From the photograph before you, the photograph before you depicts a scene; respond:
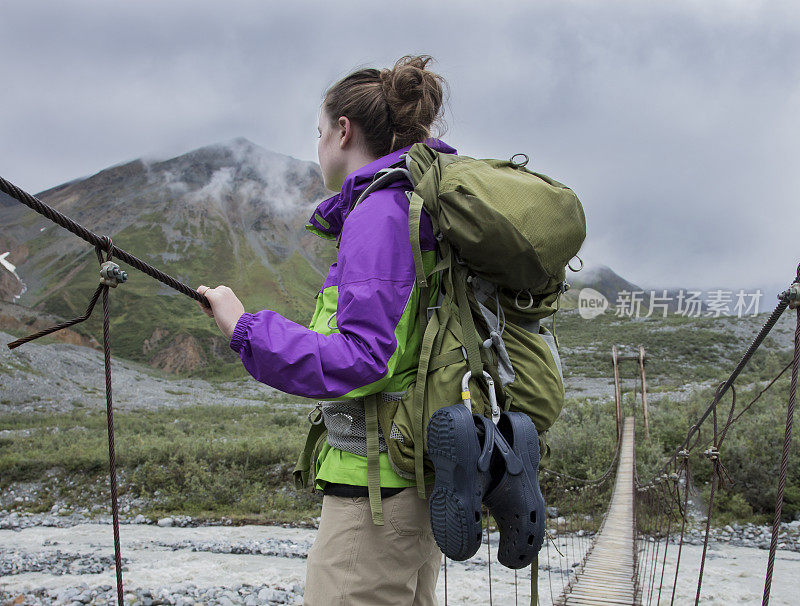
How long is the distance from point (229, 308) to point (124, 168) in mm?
115329

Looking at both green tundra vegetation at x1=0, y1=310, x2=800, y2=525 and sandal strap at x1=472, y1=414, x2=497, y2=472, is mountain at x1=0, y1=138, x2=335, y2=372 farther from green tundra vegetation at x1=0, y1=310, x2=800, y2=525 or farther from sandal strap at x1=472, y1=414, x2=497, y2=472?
sandal strap at x1=472, y1=414, x2=497, y2=472

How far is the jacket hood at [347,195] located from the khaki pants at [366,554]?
595 mm

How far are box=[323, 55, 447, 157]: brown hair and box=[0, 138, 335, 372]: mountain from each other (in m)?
43.8

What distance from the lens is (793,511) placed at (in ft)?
26.2

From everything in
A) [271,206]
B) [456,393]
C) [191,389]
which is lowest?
[191,389]

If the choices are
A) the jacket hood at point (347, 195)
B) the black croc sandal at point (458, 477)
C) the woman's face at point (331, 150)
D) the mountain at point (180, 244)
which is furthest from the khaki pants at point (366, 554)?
the mountain at point (180, 244)

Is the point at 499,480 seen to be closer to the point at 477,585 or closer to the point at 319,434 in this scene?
the point at 319,434

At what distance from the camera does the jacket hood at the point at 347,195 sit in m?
1.18

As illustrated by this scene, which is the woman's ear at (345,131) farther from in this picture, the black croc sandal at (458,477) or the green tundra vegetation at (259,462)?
the green tundra vegetation at (259,462)

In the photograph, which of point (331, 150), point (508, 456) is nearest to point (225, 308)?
point (331, 150)

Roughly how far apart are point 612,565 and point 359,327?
4.59m

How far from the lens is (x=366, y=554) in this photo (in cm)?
105

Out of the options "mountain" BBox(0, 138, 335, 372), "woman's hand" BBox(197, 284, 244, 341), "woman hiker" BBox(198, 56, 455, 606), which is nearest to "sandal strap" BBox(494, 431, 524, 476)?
"woman hiker" BBox(198, 56, 455, 606)

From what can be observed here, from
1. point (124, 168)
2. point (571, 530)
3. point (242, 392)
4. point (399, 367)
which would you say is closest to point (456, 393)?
point (399, 367)
